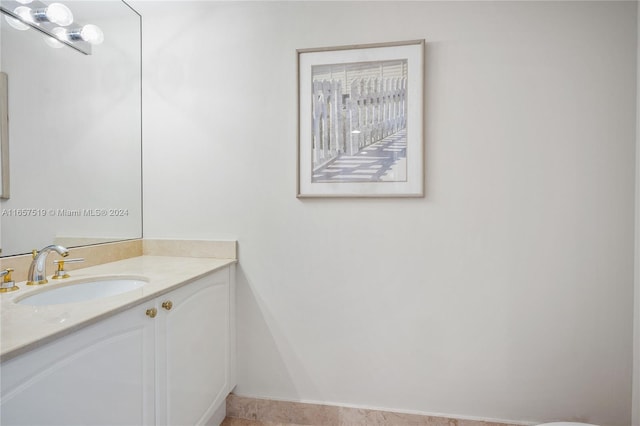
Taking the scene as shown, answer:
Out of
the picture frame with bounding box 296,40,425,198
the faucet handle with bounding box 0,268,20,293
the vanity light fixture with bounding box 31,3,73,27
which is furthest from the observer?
the picture frame with bounding box 296,40,425,198

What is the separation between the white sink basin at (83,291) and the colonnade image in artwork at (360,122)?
1030mm

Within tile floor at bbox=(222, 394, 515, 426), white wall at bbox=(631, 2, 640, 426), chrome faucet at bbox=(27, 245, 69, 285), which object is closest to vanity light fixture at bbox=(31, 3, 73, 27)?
chrome faucet at bbox=(27, 245, 69, 285)

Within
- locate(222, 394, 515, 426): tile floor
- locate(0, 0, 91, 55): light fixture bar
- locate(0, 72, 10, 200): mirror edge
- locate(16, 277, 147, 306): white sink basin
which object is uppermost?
locate(0, 0, 91, 55): light fixture bar

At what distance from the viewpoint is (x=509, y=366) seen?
1756 millimetres

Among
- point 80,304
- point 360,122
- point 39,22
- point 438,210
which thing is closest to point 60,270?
point 80,304

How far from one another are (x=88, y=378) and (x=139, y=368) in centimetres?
22

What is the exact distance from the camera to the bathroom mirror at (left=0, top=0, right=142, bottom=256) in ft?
4.58

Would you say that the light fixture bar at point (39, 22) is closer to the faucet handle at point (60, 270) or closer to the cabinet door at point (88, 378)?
the faucet handle at point (60, 270)

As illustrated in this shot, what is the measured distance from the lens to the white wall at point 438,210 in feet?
5.50

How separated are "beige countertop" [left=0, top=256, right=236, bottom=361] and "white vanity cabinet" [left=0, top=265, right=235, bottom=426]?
37 millimetres

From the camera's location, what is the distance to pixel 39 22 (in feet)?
4.89

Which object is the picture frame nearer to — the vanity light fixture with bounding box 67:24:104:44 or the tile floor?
the vanity light fixture with bounding box 67:24:104:44

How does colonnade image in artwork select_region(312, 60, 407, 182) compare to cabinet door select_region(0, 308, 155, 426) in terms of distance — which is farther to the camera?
colonnade image in artwork select_region(312, 60, 407, 182)

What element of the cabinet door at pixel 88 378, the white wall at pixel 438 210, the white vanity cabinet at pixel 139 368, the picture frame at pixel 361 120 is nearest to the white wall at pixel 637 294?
the white wall at pixel 438 210
